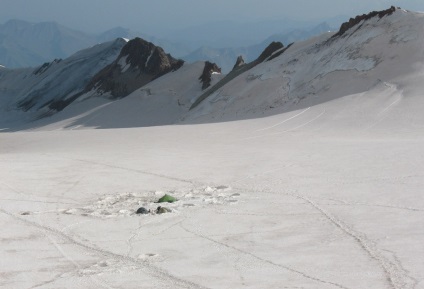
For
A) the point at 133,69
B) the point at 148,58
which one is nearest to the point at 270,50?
the point at 148,58

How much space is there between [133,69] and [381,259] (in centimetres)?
4267

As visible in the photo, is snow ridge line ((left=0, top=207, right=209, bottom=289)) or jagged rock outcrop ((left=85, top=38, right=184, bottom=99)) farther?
jagged rock outcrop ((left=85, top=38, right=184, bottom=99))

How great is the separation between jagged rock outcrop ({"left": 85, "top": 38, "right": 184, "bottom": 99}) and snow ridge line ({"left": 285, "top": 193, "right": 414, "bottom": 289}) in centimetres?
3840

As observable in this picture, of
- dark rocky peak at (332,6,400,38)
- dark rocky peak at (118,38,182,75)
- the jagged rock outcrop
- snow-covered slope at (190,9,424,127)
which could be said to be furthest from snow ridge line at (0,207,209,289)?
dark rocky peak at (118,38,182,75)

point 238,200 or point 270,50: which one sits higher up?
point 270,50

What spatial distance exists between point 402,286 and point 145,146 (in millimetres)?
12667

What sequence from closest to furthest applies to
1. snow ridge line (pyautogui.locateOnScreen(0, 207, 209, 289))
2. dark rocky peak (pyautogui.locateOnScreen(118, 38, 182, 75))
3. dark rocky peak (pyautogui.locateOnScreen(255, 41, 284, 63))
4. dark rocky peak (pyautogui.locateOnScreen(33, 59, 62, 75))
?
snow ridge line (pyautogui.locateOnScreen(0, 207, 209, 289)) < dark rocky peak (pyautogui.locateOnScreen(255, 41, 284, 63)) < dark rocky peak (pyautogui.locateOnScreen(118, 38, 182, 75)) < dark rocky peak (pyautogui.locateOnScreen(33, 59, 62, 75))

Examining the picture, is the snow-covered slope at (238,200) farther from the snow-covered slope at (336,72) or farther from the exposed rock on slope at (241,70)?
the exposed rock on slope at (241,70)

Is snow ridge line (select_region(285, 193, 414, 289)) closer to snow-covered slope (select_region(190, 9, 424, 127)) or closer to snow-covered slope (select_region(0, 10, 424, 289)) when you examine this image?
snow-covered slope (select_region(0, 10, 424, 289))

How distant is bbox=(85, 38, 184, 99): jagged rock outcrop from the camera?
153 feet

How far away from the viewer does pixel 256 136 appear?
19.8 metres

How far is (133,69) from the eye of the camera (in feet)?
158

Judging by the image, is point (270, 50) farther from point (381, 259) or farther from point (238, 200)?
point (381, 259)

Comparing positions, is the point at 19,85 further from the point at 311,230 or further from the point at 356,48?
the point at 311,230
